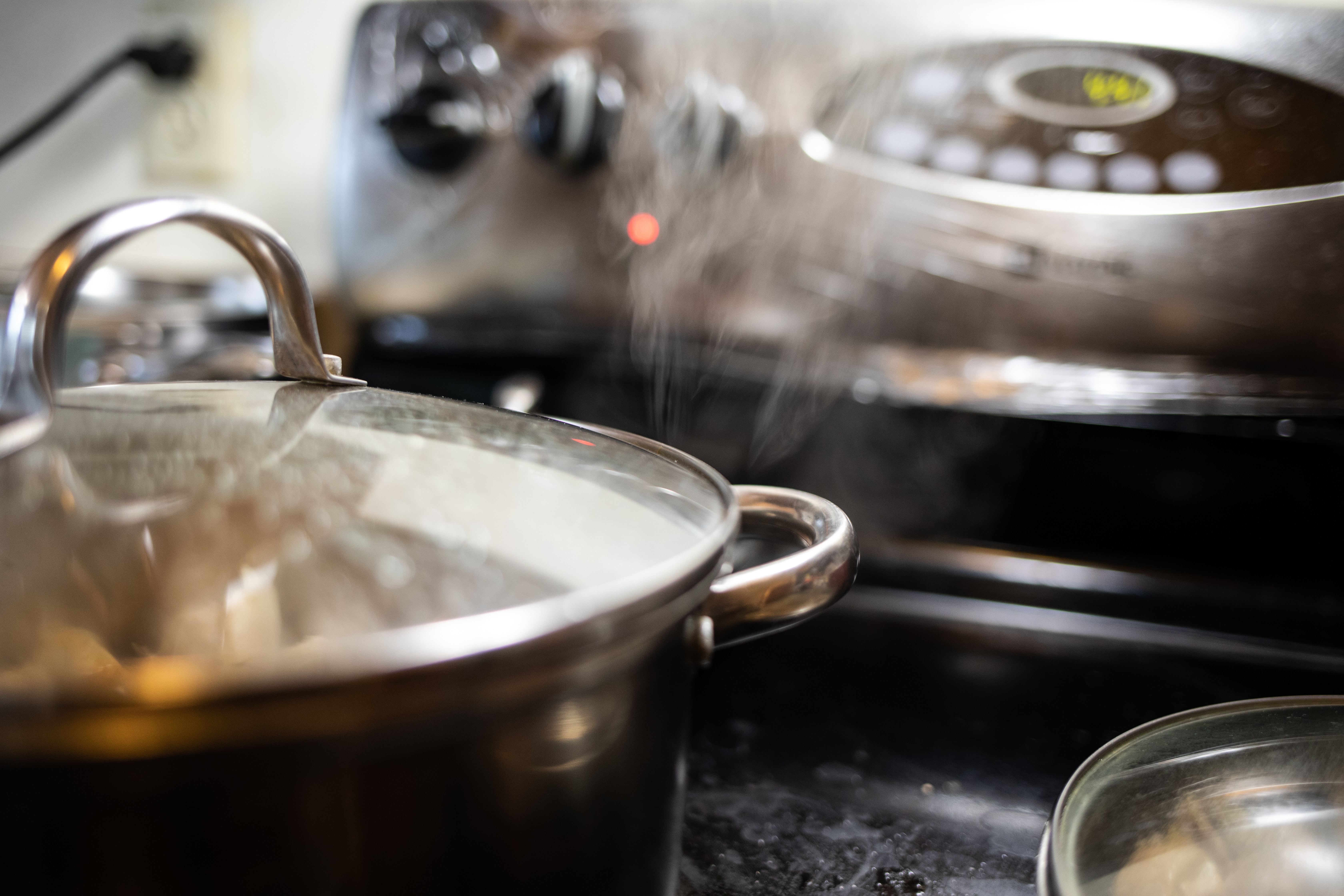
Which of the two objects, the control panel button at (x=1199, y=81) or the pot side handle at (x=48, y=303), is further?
the control panel button at (x=1199, y=81)

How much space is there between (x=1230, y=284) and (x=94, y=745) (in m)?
0.47

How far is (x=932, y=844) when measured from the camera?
27 cm

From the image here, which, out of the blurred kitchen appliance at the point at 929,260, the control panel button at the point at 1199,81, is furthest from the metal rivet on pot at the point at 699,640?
the control panel button at the point at 1199,81

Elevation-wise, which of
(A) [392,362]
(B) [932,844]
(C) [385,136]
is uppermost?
(C) [385,136]

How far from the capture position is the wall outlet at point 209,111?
31.6 inches

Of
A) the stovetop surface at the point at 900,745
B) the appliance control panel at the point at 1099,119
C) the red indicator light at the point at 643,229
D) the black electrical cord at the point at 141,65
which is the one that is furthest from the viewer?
the black electrical cord at the point at 141,65

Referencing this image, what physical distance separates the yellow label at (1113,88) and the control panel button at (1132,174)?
3 cm

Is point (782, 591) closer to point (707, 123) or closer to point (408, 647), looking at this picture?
point (408, 647)

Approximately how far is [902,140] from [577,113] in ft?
0.62

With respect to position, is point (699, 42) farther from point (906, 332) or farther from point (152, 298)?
point (152, 298)

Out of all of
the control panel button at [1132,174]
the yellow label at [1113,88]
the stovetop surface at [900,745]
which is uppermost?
the yellow label at [1113,88]

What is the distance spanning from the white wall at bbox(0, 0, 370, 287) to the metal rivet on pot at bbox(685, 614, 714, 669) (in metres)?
0.72

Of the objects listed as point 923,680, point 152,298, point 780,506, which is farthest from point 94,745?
point 152,298

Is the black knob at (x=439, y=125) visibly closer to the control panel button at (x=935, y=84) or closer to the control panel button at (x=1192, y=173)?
the control panel button at (x=935, y=84)
